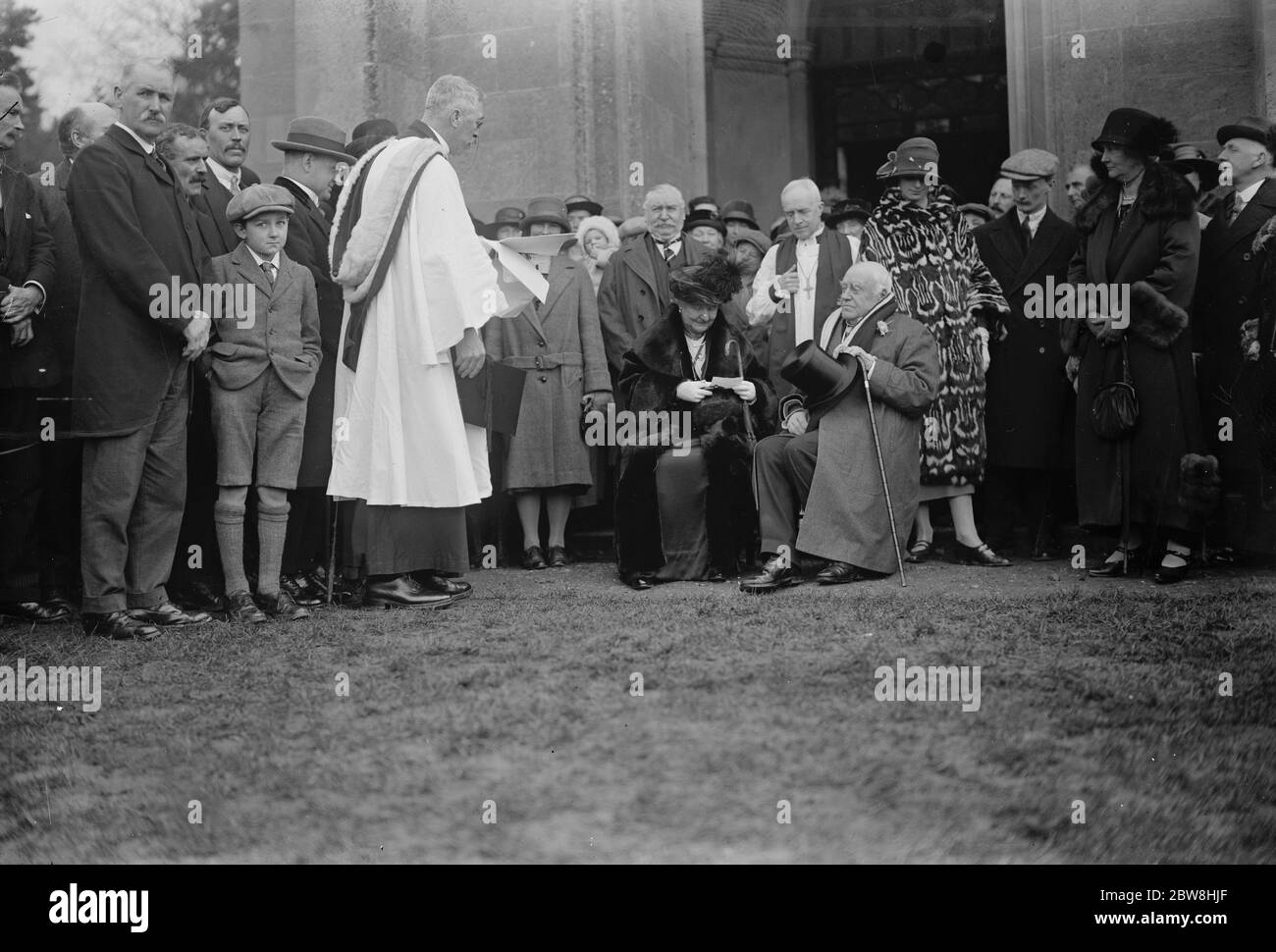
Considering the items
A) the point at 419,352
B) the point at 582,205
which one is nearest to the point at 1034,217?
the point at 582,205

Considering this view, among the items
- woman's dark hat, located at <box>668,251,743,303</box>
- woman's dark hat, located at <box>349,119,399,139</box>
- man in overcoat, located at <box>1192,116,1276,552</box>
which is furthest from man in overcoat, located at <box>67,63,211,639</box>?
man in overcoat, located at <box>1192,116,1276,552</box>

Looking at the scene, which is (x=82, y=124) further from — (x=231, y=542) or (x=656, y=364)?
(x=656, y=364)

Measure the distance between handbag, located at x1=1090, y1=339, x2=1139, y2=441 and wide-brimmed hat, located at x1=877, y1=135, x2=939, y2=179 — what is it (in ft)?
4.45

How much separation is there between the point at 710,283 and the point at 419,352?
1532 millimetres

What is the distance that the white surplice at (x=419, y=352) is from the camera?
640 cm

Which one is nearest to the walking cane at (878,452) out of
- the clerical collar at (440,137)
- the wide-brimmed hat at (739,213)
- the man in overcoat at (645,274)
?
the man in overcoat at (645,274)

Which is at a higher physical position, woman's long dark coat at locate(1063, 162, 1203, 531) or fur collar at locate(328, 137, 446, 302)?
fur collar at locate(328, 137, 446, 302)

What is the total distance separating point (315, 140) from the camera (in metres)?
7.43

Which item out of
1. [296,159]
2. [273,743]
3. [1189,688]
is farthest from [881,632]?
[296,159]

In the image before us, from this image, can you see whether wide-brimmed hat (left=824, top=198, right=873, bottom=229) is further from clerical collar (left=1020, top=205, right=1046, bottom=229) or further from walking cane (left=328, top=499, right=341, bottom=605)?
walking cane (left=328, top=499, right=341, bottom=605)

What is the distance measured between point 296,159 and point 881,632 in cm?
371

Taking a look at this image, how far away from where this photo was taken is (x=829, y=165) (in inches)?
521

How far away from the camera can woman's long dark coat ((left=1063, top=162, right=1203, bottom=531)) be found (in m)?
6.67

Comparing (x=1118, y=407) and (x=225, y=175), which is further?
(x=225, y=175)
